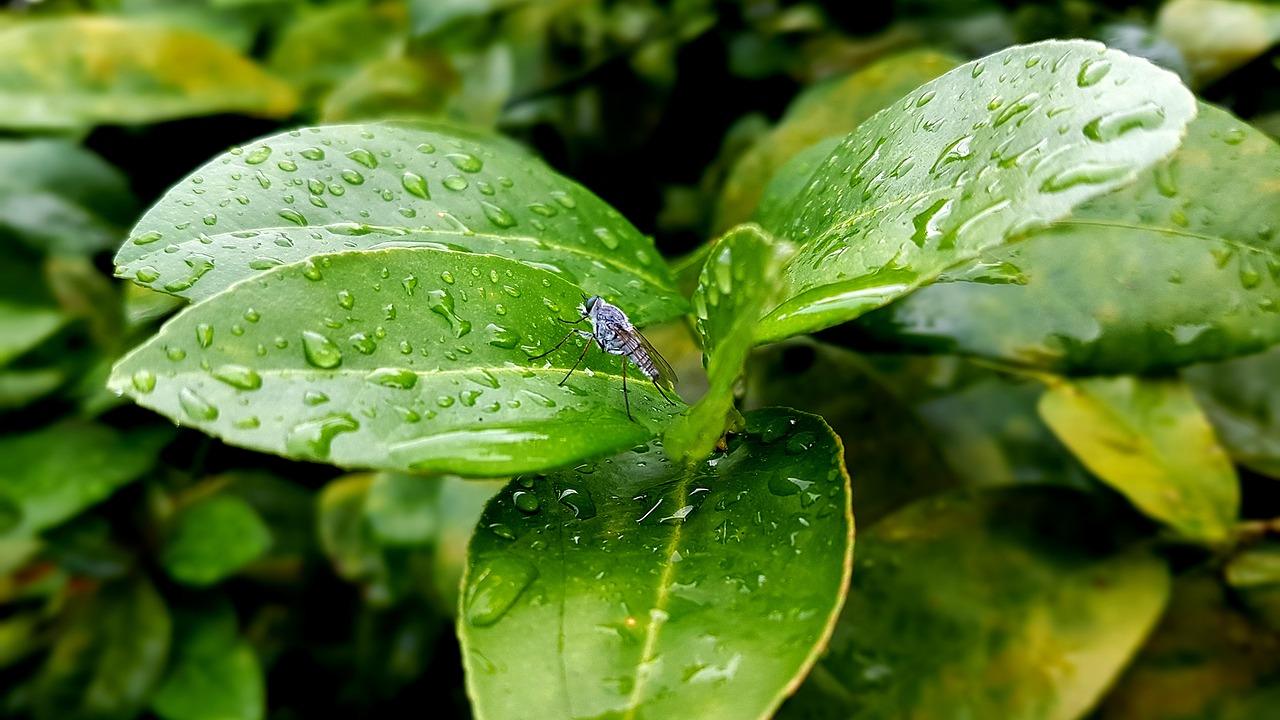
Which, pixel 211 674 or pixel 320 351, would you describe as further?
pixel 211 674

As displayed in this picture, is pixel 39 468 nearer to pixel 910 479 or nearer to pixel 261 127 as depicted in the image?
pixel 261 127

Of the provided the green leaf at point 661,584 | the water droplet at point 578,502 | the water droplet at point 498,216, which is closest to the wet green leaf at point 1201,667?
the green leaf at point 661,584

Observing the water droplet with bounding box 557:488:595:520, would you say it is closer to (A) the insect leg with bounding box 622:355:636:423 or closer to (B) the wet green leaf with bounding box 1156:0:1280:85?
(A) the insect leg with bounding box 622:355:636:423

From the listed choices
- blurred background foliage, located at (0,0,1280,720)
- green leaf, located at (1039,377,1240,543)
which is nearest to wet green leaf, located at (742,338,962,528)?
blurred background foliage, located at (0,0,1280,720)

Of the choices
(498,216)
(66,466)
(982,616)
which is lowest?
(66,466)

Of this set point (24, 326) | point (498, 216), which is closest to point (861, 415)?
point (498, 216)

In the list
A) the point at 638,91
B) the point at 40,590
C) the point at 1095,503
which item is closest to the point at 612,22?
the point at 638,91

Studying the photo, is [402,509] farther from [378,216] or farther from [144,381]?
[144,381]
